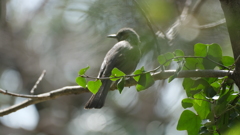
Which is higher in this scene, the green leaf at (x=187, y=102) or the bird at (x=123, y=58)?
the bird at (x=123, y=58)

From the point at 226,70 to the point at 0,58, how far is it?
6.58 meters

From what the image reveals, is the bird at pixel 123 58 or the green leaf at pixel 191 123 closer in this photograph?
the green leaf at pixel 191 123

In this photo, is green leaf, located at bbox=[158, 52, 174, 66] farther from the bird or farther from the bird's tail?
the bird

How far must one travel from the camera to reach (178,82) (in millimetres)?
3199

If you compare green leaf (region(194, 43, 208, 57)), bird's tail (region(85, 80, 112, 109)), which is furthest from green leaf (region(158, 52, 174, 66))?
bird's tail (region(85, 80, 112, 109))

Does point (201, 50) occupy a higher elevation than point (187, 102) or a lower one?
higher

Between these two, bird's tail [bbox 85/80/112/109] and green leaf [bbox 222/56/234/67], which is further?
bird's tail [bbox 85/80/112/109]

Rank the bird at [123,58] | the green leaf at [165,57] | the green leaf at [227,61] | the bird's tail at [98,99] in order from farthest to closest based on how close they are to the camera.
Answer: the bird at [123,58]
the bird's tail at [98,99]
the green leaf at [227,61]
the green leaf at [165,57]

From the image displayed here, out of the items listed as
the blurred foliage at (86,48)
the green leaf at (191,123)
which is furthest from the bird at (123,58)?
the green leaf at (191,123)

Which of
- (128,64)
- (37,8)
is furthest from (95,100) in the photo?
(37,8)

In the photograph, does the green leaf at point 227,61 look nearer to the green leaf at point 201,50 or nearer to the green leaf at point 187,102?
the green leaf at point 201,50

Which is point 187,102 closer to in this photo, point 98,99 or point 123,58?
point 98,99

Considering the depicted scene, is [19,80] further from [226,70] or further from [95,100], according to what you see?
[226,70]

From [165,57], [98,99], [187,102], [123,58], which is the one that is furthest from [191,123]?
[123,58]
